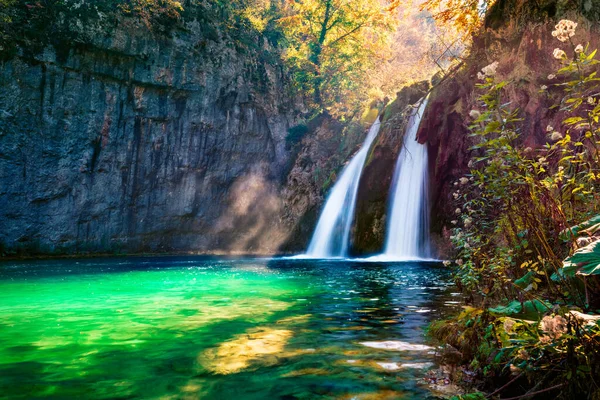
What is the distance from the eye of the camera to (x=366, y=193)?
22359mm

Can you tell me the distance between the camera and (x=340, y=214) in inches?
941

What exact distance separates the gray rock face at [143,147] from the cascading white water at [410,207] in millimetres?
11428

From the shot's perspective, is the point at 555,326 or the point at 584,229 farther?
the point at 584,229

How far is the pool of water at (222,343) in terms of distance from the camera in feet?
11.0

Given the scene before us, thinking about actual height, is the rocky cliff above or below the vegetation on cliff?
above

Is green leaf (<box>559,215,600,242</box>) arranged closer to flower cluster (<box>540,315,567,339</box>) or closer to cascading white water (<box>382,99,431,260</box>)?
flower cluster (<box>540,315,567,339</box>)

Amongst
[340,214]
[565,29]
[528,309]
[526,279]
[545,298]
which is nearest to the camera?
[565,29]

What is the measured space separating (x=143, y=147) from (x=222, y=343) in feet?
83.0

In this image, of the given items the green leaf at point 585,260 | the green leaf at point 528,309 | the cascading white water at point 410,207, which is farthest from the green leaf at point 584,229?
the cascading white water at point 410,207

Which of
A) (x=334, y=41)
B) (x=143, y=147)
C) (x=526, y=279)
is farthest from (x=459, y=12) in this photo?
(x=334, y=41)

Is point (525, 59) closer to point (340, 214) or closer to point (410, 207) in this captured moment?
point (410, 207)

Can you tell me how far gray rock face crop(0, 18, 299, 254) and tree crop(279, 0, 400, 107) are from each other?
3.36 m

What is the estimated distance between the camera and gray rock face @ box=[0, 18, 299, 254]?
24125 mm

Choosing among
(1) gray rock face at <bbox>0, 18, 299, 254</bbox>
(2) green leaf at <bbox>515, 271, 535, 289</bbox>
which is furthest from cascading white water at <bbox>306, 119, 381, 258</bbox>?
(2) green leaf at <bbox>515, 271, 535, 289</bbox>
